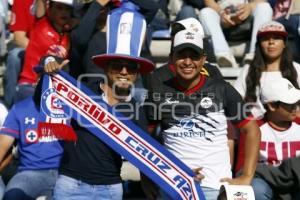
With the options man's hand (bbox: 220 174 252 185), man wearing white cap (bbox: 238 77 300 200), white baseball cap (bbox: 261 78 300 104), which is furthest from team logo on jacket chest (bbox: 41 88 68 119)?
white baseball cap (bbox: 261 78 300 104)

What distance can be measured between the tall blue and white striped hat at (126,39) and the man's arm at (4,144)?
110 centimetres

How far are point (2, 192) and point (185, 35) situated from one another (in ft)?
5.47

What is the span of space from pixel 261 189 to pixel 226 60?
192cm

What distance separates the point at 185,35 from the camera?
454 centimetres

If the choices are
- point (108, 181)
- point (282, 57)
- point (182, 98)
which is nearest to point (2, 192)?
point (108, 181)

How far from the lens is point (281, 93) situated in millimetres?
5230

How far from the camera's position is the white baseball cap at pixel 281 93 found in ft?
17.1

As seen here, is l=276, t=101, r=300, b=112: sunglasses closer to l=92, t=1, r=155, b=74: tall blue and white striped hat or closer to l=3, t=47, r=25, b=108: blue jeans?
l=92, t=1, r=155, b=74: tall blue and white striped hat

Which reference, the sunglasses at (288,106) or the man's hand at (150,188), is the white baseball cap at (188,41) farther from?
the sunglasses at (288,106)

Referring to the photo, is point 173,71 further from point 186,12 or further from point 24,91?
point 186,12

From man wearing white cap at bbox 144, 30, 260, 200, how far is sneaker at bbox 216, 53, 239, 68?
2.18 m

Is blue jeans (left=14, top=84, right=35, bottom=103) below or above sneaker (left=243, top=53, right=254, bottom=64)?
below

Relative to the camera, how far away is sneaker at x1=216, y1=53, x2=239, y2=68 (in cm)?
673

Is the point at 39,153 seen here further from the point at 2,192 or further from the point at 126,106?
the point at 126,106
